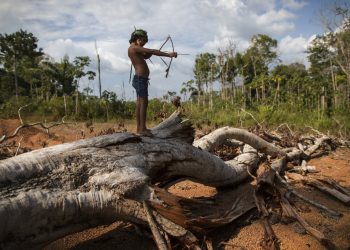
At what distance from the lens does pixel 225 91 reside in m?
26.8

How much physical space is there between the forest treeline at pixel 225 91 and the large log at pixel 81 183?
539 cm

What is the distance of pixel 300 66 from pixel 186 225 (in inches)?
1392

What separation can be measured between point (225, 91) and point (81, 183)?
2448 cm

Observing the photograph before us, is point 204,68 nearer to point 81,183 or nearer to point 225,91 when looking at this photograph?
point 225,91

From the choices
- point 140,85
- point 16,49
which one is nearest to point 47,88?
point 16,49

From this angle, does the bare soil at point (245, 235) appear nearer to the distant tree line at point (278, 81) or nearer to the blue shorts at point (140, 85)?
the blue shorts at point (140, 85)

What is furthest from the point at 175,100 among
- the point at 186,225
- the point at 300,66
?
the point at 300,66

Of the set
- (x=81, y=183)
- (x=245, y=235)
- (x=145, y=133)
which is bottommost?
(x=245, y=235)

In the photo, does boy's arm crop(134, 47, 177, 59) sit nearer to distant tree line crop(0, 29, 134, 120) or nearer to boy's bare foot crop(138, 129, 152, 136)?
boy's bare foot crop(138, 129, 152, 136)

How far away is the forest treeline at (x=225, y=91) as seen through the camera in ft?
52.3

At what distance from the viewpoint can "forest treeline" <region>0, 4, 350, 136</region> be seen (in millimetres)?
15938

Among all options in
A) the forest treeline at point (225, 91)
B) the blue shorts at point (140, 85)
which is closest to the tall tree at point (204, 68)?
the forest treeline at point (225, 91)

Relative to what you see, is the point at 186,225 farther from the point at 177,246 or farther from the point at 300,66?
the point at 300,66

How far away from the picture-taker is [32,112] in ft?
58.1
